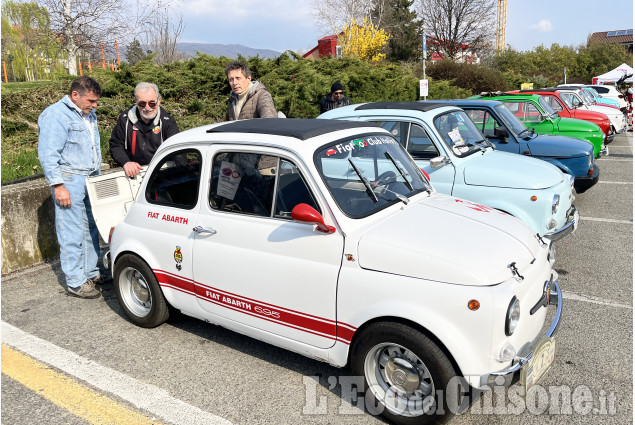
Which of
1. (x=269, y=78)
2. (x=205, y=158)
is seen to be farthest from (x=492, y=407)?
(x=269, y=78)

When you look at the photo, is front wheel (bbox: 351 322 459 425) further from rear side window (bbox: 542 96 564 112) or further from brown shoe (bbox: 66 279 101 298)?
rear side window (bbox: 542 96 564 112)

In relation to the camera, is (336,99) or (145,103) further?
(336,99)

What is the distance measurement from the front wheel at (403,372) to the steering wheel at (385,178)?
3.68ft

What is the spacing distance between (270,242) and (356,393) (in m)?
1.21

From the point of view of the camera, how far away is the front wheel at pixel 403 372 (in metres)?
2.75

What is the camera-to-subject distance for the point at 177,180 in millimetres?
4039

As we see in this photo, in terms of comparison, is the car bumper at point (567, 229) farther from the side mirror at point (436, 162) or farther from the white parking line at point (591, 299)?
the side mirror at point (436, 162)

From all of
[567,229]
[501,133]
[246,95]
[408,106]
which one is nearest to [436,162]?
[408,106]

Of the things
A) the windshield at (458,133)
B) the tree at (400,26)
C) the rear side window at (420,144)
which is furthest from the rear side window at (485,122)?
the tree at (400,26)

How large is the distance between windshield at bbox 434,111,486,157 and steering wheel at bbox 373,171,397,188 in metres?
2.27

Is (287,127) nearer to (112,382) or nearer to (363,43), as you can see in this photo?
(112,382)

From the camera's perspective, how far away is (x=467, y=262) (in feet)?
9.14

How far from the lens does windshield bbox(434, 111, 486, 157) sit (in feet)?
19.1

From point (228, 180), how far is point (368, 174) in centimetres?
106
